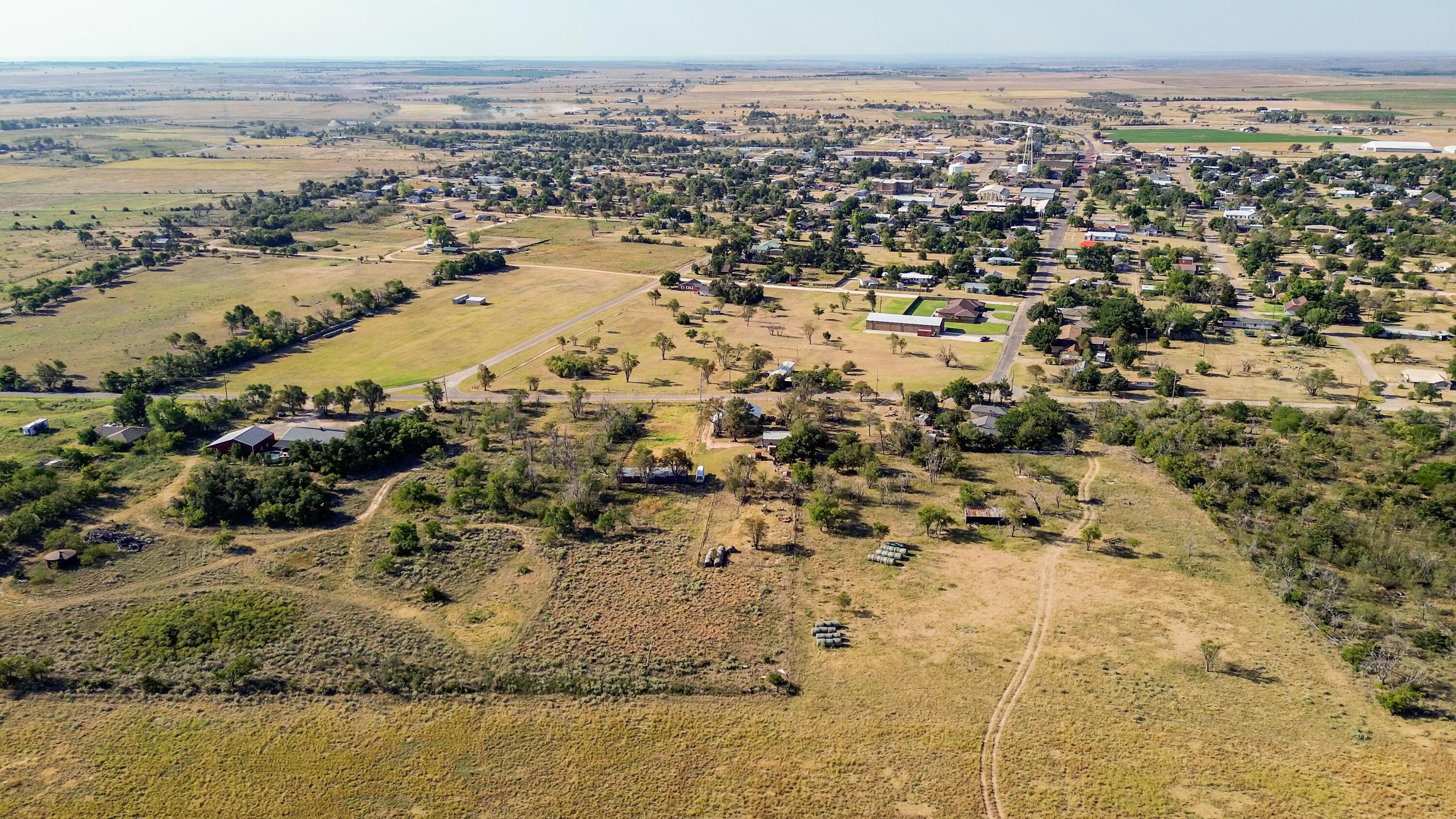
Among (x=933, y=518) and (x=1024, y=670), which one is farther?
(x=933, y=518)

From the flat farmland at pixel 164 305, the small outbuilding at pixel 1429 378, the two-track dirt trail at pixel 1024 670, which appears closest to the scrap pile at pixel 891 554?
the two-track dirt trail at pixel 1024 670

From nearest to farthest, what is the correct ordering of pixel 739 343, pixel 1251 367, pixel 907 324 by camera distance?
1. pixel 1251 367
2. pixel 739 343
3. pixel 907 324

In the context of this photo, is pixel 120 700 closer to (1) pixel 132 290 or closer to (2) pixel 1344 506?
(2) pixel 1344 506

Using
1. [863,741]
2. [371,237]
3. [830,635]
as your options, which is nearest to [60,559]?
[830,635]

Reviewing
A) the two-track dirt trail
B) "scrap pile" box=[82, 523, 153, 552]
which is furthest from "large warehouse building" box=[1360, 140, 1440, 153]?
"scrap pile" box=[82, 523, 153, 552]

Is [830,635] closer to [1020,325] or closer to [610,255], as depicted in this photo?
[1020,325]
